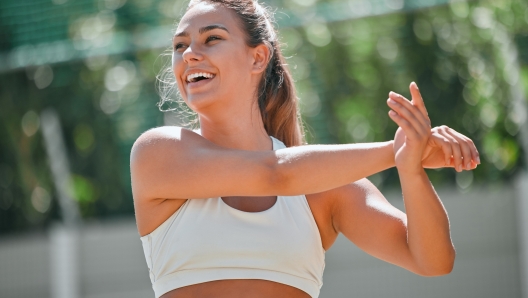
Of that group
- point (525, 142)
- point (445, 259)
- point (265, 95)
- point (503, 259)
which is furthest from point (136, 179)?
point (503, 259)

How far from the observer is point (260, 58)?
2459 mm

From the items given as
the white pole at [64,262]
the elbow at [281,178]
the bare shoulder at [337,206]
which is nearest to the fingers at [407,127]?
the elbow at [281,178]

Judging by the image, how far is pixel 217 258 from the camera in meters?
2.07

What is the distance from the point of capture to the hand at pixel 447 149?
1909 millimetres

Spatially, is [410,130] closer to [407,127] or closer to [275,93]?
[407,127]

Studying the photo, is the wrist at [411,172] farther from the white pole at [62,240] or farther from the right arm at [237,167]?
the white pole at [62,240]

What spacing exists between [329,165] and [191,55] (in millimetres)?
527

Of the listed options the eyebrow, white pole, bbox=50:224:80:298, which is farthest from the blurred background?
the eyebrow

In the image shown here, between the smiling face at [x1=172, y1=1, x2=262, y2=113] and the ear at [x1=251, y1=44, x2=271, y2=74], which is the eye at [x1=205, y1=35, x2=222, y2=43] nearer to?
the smiling face at [x1=172, y1=1, x2=262, y2=113]

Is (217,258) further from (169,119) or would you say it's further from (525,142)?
(169,119)

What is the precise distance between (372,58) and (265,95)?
4312 millimetres

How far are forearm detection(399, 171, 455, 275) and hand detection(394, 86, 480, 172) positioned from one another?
57 millimetres

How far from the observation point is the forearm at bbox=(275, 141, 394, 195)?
1942 millimetres

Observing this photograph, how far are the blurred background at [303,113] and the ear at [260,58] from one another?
10.5ft
